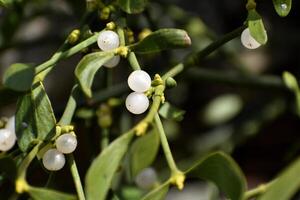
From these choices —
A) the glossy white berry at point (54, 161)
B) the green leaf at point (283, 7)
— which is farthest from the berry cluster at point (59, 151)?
the green leaf at point (283, 7)

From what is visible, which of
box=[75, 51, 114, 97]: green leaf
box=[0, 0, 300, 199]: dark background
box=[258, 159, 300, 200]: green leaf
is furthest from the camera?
box=[0, 0, 300, 199]: dark background

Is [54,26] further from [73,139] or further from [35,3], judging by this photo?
[73,139]

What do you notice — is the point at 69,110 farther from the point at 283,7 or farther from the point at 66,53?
the point at 283,7

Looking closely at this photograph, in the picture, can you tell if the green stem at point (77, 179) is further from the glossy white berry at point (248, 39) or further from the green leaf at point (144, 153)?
the glossy white berry at point (248, 39)

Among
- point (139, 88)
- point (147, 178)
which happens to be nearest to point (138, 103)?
point (139, 88)

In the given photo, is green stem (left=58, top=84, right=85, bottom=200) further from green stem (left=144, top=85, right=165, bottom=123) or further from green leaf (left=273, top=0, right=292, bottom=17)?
green leaf (left=273, top=0, right=292, bottom=17)

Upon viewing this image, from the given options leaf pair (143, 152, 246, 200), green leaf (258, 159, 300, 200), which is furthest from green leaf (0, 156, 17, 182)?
green leaf (258, 159, 300, 200)

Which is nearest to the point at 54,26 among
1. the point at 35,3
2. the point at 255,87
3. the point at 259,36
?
the point at 35,3
